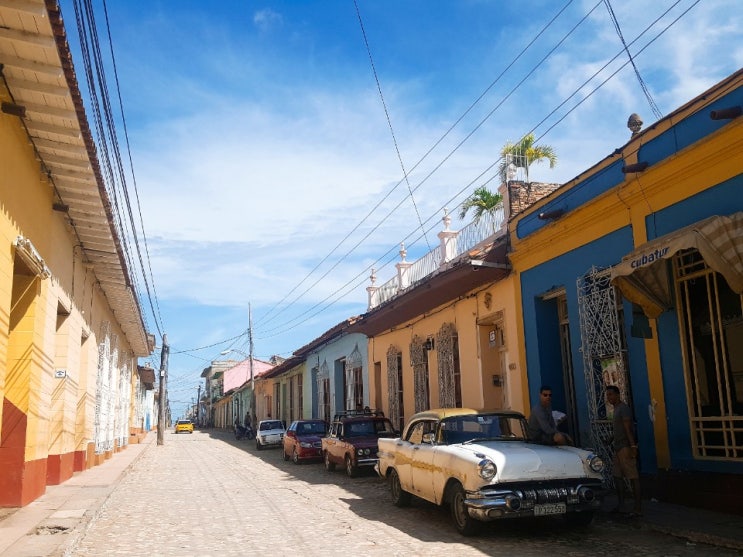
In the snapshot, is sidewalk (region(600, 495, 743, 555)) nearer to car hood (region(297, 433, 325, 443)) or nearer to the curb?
the curb

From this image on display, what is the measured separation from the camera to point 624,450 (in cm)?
871

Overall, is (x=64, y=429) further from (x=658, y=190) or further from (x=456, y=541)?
(x=658, y=190)

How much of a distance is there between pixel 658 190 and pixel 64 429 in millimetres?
12166

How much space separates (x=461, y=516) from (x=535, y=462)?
1049 millimetres

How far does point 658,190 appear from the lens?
9.73 m

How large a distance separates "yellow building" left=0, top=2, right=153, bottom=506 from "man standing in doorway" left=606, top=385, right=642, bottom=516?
7.75 m

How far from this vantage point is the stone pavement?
7.31m

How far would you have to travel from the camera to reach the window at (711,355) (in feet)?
28.6

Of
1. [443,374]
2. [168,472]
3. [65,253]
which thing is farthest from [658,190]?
[168,472]

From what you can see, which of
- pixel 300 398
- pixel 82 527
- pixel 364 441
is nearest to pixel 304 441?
pixel 364 441

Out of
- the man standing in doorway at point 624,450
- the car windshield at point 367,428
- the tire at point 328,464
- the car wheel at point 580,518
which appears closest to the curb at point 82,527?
the tire at point 328,464

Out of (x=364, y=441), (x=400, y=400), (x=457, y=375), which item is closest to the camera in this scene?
(x=364, y=441)

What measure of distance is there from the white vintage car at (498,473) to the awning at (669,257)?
2349mm

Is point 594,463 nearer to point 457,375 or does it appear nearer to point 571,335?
point 571,335
